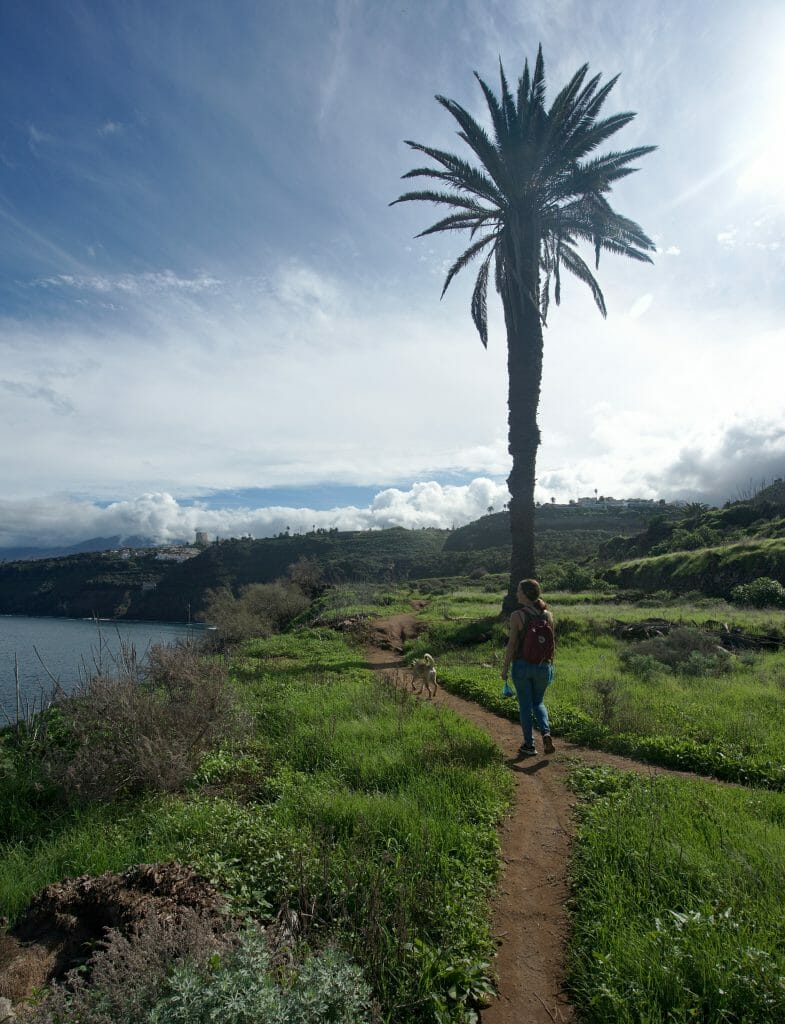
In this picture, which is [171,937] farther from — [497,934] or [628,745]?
[628,745]

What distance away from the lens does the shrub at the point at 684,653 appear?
9.38m

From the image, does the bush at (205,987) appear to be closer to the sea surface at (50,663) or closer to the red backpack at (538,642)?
the red backpack at (538,642)

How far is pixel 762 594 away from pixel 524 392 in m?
11.5

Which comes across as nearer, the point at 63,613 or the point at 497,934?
the point at 497,934

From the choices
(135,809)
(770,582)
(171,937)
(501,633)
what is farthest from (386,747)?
(770,582)

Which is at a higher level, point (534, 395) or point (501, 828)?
point (534, 395)

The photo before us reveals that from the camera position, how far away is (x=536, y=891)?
3.58m

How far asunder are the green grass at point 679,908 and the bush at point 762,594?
16.3 metres

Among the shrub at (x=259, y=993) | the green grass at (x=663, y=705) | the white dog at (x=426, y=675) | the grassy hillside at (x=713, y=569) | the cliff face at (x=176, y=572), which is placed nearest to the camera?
the shrub at (x=259, y=993)

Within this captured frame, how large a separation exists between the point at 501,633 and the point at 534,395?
6.50 m

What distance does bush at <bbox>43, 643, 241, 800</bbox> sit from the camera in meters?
4.76

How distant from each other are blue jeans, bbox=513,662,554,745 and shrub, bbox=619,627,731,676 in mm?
4449

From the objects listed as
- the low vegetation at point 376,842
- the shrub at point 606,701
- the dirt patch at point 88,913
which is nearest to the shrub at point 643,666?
the low vegetation at point 376,842

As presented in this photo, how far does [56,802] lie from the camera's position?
4816mm
